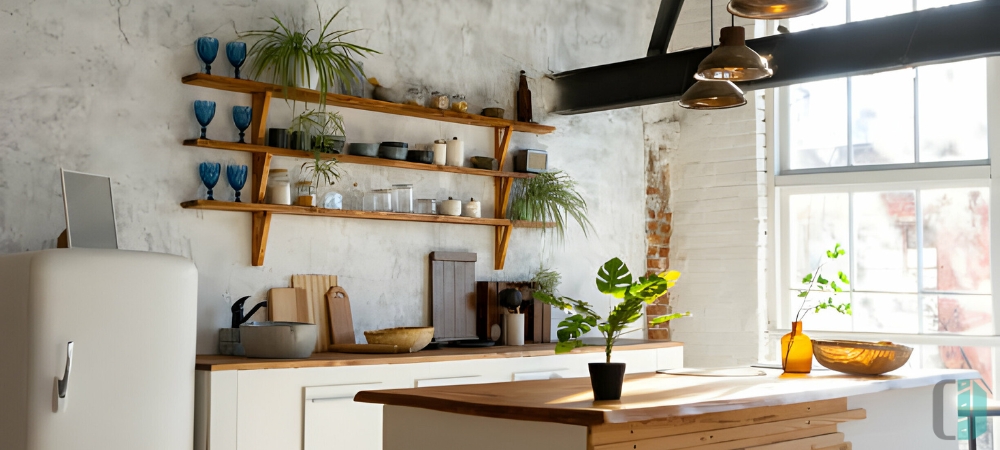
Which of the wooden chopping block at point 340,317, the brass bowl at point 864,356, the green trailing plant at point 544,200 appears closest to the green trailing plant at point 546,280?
the green trailing plant at point 544,200

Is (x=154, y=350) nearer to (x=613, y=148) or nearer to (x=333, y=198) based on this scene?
(x=333, y=198)

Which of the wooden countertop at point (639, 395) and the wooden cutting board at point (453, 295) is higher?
the wooden cutting board at point (453, 295)

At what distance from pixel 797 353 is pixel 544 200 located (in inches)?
100

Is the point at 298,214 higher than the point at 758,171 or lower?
lower

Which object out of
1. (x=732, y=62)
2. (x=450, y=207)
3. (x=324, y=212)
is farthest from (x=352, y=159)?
(x=732, y=62)

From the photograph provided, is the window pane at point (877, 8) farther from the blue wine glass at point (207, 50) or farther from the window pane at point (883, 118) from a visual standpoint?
the blue wine glass at point (207, 50)

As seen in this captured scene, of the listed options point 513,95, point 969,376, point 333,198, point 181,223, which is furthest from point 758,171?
point 181,223

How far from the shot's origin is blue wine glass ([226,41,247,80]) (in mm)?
4824

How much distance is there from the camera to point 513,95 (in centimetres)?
630

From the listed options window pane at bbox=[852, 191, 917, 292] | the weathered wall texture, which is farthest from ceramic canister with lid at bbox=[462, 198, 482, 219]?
window pane at bbox=[852, 191, 917, 292]

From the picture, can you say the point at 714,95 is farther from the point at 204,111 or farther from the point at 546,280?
the point at 546,280

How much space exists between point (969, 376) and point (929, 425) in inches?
11.1

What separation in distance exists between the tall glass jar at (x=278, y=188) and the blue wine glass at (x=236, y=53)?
539mm

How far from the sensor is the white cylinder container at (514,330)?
5805 millimetres
